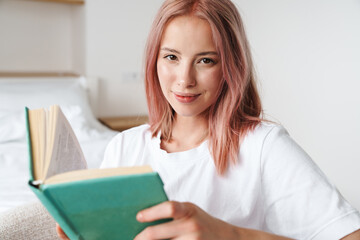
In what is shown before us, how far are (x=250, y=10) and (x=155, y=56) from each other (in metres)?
2.41

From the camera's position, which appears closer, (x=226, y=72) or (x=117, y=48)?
(x=226, y=72)

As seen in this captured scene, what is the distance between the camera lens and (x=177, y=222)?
550 millimetres

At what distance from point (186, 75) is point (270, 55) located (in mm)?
2306

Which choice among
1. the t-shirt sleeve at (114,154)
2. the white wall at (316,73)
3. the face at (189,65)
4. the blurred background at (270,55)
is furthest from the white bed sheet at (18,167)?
the white wall at (316,73)

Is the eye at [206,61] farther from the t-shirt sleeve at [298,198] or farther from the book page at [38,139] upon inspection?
the book page at [38,139]

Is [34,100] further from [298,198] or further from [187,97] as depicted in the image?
[298,198]

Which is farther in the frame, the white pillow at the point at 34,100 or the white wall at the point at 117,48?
the white wall at the point at 117,48

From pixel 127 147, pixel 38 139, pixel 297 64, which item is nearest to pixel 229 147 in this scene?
pixel 127 147

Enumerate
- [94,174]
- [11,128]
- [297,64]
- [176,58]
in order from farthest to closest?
[297,64] < [11,128] < [176,58] < [94,174]

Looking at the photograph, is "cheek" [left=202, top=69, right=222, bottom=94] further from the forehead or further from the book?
the book

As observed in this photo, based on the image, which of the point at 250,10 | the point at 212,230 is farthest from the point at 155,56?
the point at 250,10

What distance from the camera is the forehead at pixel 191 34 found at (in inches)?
32.5

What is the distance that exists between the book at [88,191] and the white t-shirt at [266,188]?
1.00ft

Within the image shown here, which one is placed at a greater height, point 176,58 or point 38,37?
point 176,58
